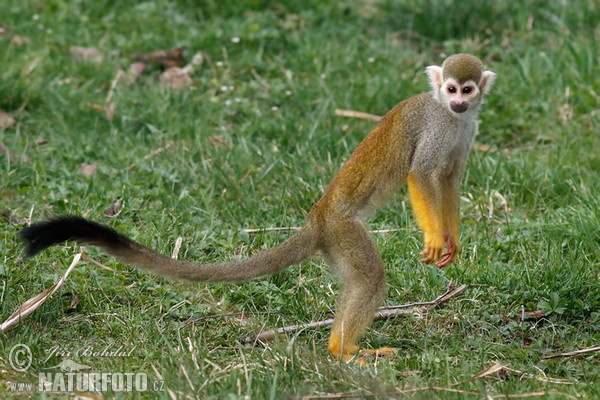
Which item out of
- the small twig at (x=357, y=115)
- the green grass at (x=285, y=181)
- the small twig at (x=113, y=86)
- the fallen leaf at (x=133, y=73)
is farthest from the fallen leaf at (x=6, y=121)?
the small twig at (x=357, y=115)

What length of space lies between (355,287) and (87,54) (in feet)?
15.1

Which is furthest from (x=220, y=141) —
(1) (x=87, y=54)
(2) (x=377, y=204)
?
(2) (x=377, y=204)

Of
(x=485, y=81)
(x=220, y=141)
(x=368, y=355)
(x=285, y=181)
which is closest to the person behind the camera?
(x=368, y=355)

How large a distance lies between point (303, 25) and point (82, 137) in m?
2.88

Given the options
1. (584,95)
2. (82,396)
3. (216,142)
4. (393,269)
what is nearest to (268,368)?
(82,396)

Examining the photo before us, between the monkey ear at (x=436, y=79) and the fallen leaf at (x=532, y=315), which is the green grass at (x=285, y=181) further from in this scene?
the monkey ear at (x=436, y=79)

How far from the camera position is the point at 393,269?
5.38 meters

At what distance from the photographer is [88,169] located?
6.51 m

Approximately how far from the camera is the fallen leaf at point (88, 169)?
21.2ft

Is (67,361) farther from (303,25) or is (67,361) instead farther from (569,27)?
(569,27)

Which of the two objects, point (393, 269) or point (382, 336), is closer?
point (382, 336)

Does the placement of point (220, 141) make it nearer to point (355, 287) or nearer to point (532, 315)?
point (355, 287)

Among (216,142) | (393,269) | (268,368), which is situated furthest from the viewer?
(216,142)

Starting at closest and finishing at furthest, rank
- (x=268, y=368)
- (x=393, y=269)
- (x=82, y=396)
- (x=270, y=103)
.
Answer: (x=82, y=396)
(x=268, y=368)
(x=393, y=269)
(x=270, y=103)
